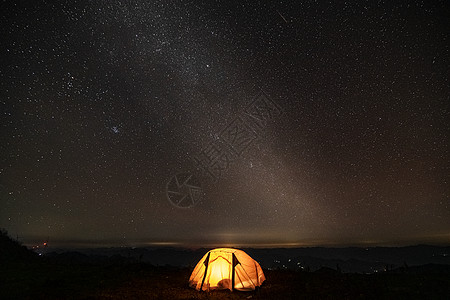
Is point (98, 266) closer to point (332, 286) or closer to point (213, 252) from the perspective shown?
point (213, 252)

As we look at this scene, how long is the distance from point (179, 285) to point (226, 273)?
2450 millimetres

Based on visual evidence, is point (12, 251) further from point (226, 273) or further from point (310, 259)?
point (310, 259)

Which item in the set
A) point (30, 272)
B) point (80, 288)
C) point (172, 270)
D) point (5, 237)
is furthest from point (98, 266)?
point (5, 237)

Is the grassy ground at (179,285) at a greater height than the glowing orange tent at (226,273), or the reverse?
the glowing orange tent at (226,273)

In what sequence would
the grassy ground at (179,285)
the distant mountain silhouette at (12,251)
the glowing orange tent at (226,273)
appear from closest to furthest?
the grassy ground at (179,285) < the glowing orange tent at (226,273) < the distant mountain silhouette at (12,251)

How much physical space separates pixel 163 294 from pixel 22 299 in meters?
4.83

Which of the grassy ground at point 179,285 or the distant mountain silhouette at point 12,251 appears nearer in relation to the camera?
the grassy ground at point 179,285

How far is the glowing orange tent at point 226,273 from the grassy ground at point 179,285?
34 cm

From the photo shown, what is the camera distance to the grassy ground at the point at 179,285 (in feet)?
32.7

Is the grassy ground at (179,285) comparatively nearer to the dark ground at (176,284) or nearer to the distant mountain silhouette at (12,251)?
the dark ground at (176,284)

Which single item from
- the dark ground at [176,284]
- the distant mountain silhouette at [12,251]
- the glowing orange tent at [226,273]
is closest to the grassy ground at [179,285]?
the dark ground at [176,284]

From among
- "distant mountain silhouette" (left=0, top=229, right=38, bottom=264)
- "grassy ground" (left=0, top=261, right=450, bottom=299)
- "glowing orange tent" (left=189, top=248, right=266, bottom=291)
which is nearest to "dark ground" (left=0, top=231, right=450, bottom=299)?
"grassy ground" (left=0, top=261, right=450, bottom=299)

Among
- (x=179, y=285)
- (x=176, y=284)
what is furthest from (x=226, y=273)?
(x=176, y=284)

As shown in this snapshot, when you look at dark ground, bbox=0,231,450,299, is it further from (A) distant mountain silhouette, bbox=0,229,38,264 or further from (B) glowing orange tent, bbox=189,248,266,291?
(A) distant mountain silhouette, bbox=0,229,38,264
